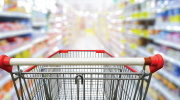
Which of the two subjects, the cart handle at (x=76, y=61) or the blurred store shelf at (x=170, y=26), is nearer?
the cart handle at (x=76, y=61)

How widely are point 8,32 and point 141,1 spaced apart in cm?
280

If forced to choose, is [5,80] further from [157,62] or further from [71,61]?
[157,62]

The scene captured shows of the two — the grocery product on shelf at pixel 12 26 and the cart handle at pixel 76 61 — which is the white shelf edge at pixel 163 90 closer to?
the cart handle at pixel 76 61

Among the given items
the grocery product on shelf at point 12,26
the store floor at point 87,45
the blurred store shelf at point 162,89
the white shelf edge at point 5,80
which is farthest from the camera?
the store floor at point 87,45

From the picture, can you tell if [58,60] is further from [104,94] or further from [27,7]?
[27,7]

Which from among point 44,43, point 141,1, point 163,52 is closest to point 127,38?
point 141,1

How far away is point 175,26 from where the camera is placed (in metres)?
2.09

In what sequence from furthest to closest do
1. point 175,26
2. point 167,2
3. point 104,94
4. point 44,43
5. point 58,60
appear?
point 44,43 < point 167,2 < point 175,26 < point 104,94 < point 58,60

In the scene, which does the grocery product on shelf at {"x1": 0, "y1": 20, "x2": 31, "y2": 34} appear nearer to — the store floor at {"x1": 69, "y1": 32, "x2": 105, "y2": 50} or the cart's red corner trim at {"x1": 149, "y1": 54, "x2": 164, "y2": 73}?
the cart's red corner trim at {"x1": 149, "y1": 54, "x2": 164, "y2": 73}

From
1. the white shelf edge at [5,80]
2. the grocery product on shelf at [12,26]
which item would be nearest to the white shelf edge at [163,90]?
the white shelf edge at [5,80]

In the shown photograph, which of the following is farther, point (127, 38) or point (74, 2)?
point (74, 2)

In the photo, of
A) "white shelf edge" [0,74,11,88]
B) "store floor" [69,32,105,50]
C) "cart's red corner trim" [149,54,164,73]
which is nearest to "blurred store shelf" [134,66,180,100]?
"cart's red corner trim" [149,54,164,73]

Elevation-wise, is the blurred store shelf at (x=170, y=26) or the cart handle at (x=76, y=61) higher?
the blurred store shelf at (x=170, y=26)

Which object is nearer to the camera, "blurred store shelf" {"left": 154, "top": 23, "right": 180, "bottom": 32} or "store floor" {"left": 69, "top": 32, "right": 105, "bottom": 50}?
"blurred store shelf" {"left": 154, "top": 23, "right": 180, "bottom": 32}
